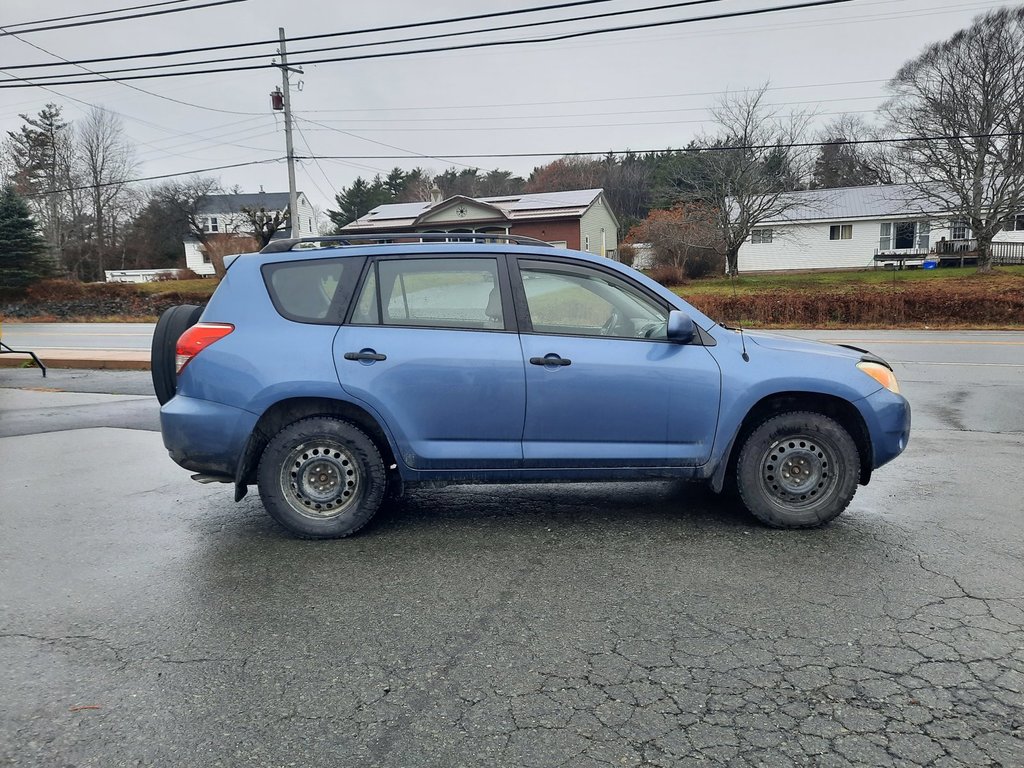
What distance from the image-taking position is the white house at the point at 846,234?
4300 centimetres

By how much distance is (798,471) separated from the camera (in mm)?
4734

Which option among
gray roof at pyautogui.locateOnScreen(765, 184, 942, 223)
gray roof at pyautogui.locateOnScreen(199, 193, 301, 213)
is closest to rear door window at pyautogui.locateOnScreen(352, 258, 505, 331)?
gray roof at pyautogui.locateOnScreen(765, 184, 942, 223)

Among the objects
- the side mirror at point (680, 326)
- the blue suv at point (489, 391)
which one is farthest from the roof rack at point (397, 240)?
the side mirror at point (680, 326)

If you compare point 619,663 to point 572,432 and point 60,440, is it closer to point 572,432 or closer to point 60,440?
point 572,432

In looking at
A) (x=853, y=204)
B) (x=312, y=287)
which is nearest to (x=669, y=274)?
(x=853, y=204)

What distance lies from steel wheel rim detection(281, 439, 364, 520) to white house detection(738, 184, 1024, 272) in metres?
41.6

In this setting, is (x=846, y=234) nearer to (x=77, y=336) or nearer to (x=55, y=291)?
(x=77, y=336)

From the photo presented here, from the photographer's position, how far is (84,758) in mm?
2582

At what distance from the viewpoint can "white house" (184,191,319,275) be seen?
6239 cm

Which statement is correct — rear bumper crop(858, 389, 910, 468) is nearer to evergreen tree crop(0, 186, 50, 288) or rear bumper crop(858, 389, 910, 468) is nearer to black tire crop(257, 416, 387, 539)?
black tire crop(257, 416, 387, 539)

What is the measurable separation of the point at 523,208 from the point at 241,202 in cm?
3327

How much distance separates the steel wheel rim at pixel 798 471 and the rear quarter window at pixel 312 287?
9.37 ft

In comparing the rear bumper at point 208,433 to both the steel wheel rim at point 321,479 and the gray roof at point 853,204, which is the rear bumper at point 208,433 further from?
the gray roof at point 853,204

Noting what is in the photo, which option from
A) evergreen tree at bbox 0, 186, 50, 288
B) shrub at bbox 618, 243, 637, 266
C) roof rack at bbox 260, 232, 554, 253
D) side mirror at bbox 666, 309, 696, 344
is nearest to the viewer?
side mirror at bbox 666, 309, 696, 344
